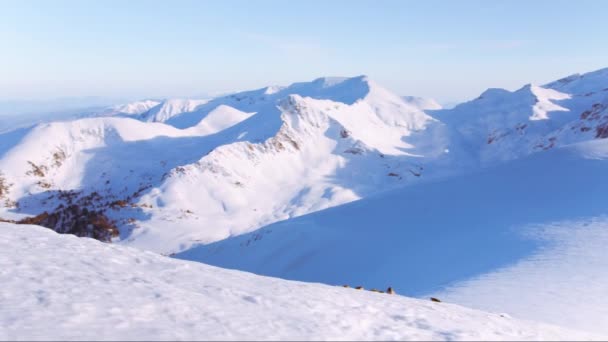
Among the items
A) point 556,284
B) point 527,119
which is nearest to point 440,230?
point 556,284

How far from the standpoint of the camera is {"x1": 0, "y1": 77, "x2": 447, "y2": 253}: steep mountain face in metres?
58.3

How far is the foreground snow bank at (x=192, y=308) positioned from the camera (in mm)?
6395

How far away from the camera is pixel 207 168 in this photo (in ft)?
229

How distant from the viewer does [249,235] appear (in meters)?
32.1

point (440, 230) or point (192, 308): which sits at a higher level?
point (192, 308)

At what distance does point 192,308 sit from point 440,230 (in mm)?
15321

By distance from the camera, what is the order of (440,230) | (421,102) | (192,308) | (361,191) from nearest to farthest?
(192,308) → (440,230) → (361,191) → (421,102)

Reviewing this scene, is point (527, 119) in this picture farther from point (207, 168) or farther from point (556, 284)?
point (556, 284)

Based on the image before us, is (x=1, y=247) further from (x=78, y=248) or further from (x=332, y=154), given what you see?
(x=332, y=154)

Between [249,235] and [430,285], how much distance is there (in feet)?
66.2

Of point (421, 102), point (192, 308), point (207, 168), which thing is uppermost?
point (421, 102)

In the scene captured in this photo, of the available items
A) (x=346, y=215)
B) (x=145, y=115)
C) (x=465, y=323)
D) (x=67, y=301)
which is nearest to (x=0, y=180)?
(x=346, y=215)

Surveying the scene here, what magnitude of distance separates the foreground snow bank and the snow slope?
12.4ft

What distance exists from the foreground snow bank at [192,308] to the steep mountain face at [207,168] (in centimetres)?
3844
